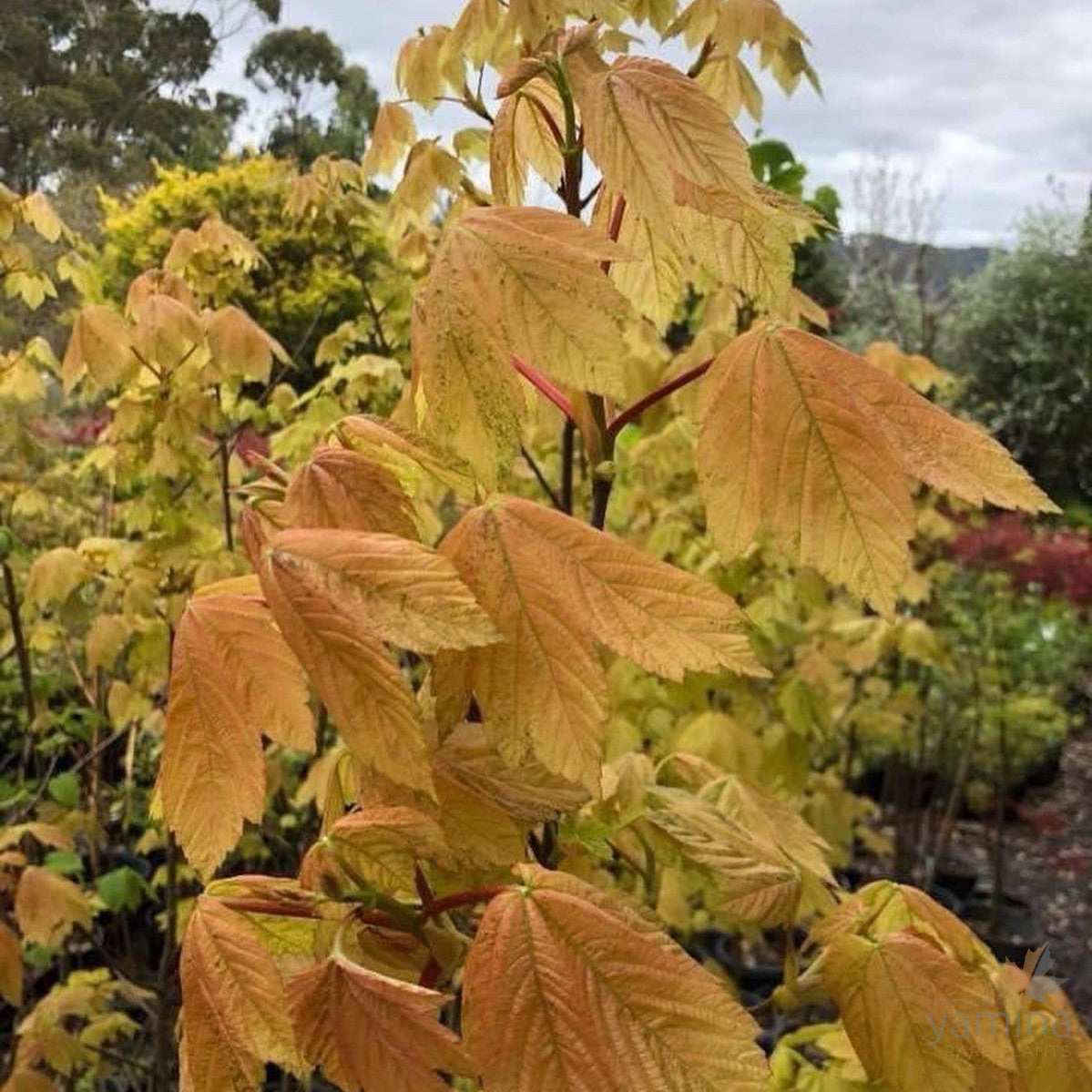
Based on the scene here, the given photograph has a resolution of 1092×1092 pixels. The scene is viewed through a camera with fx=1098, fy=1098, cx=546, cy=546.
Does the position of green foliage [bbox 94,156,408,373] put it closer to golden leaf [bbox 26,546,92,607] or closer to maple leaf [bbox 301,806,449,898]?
golden leaf [bbox 26,546,92,607]

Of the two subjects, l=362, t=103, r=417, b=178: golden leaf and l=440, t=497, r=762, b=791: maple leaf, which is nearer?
l=440, t=497, r=762, b=791: maple leaf

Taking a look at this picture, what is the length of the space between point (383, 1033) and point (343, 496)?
11.6 inches

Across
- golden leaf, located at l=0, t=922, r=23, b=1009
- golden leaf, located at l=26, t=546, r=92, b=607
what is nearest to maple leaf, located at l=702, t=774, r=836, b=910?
golden leaf, located at l=0, t=922, r=23, b=1009

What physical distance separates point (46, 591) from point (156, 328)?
564mm

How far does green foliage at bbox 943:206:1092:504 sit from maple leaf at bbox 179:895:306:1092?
11162 mm

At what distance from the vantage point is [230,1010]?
2.03 feet

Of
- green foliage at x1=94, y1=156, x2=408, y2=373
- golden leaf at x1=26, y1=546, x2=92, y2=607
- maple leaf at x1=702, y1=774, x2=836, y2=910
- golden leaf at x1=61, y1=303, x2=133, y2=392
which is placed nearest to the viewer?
maple leaf at x1=702, y1=774, x2=836, y2=910

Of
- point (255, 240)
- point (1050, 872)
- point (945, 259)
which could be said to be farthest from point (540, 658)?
point (945, 259)

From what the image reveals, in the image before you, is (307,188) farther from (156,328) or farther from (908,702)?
(908,702)

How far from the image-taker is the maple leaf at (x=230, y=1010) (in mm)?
612

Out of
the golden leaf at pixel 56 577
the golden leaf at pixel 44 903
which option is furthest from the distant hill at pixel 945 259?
the golden leaf at pixel 44 903

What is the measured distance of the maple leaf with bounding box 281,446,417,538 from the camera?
64 centimetres

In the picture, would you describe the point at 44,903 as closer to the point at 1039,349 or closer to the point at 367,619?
the point at 367,619

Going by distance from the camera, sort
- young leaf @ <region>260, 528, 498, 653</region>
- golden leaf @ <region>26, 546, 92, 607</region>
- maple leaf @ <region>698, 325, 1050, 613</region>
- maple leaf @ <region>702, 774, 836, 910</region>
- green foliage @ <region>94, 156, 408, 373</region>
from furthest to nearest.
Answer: green foliage @ <region>94, 156, 408, 373</region> < golden leaf @ <region>26, 546, 92, 607</region> < maple leaf @ <region>702, 774, 836, 910</region> < maple leaf @ <region>698, 325, 1050, 613</region> < young leaf @ <region>260, 528, 498, 653</region>
